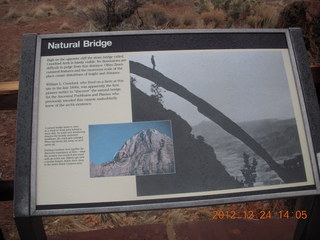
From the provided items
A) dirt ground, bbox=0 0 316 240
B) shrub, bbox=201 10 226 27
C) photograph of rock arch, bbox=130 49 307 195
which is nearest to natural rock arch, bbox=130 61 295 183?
photograph of rock arch, bbox=130 49 307 195

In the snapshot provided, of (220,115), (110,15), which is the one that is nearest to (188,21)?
(110,15)

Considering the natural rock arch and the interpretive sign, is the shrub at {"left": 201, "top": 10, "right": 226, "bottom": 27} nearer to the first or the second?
the interpretive sign

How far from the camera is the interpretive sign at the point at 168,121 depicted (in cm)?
133

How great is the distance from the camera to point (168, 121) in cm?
140

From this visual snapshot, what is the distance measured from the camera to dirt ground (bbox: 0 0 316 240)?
9.15 feet

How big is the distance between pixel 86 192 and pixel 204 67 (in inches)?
29.2

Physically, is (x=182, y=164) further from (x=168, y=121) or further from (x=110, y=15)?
(x=110, y=15)

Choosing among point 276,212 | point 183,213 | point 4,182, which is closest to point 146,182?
point 4,182

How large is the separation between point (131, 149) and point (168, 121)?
198 mm

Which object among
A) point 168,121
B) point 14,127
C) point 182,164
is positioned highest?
point 14,127

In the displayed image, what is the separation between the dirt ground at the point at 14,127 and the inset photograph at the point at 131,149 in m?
1.38

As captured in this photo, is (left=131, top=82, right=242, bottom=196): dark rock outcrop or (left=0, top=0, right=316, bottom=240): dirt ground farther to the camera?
(left=0, top=0, right=316, bottom=240): dirt ground
